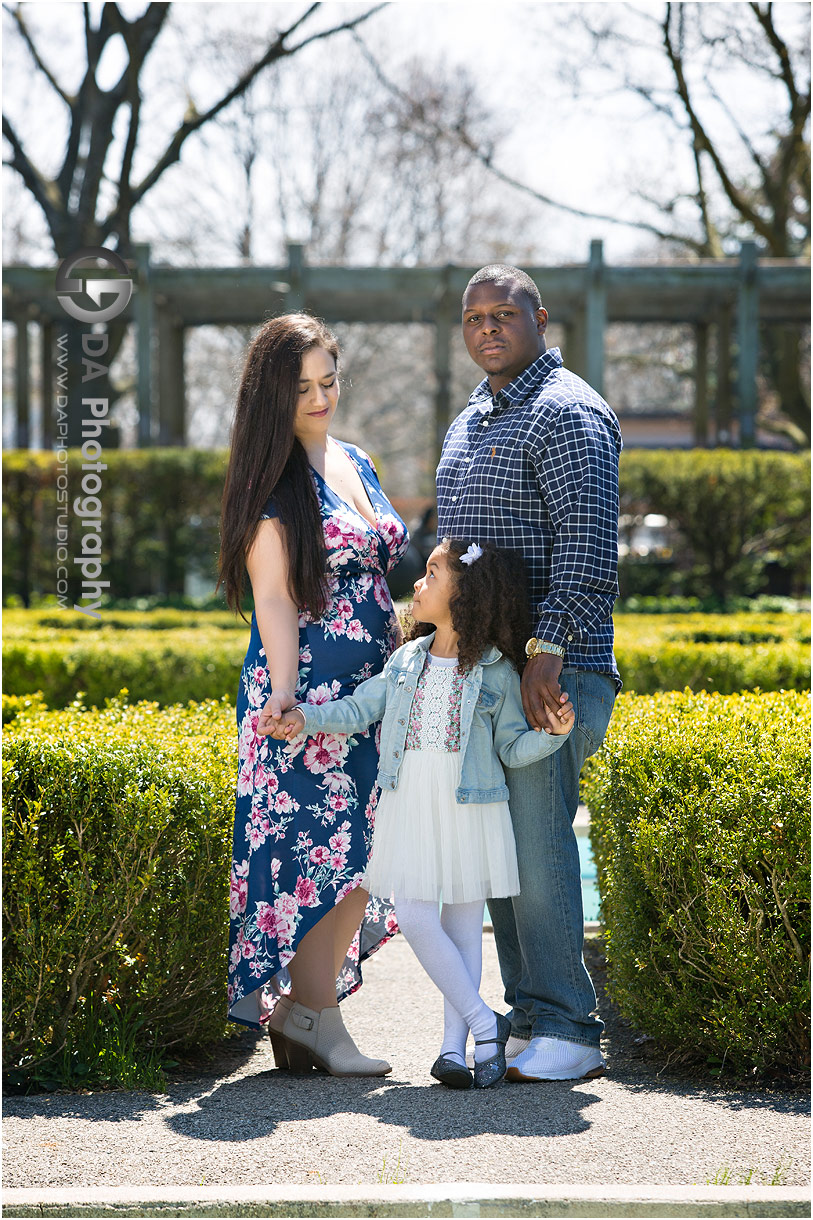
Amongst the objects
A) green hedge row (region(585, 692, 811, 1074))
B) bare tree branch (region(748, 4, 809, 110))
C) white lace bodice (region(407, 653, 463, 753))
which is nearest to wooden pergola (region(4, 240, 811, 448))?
bare tree branch (region(748, 4, 809, 110))

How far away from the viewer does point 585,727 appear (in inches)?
130

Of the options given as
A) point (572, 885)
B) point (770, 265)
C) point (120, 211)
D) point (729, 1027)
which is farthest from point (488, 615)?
point (120, 211)

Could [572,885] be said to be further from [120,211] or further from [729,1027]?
[120,211]

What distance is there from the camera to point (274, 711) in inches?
130

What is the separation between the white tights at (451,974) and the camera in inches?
126

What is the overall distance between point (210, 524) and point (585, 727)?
41.6 feet

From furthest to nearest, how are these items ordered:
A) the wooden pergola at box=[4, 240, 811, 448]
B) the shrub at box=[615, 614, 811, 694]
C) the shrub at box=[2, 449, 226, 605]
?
the wooden pergola at box=[4, 240, 811, 448]
the shrub at box=[2, 449, 226, 605]
the shrub at box=[615, 614, 811, 694]

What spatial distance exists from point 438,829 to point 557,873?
373 millimetres

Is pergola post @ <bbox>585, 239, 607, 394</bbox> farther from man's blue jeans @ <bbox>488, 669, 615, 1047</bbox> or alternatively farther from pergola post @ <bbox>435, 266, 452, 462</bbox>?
man's blue jeans @ <bbox>488, 669, 615, 1047</bbox>

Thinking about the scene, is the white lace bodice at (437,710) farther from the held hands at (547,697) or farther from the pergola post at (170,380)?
the pergola post at (170,380)

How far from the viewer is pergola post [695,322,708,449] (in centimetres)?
1866

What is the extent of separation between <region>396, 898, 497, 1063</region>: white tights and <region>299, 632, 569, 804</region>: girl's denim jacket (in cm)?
33

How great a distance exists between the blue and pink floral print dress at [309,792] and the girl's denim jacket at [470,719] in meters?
0.12

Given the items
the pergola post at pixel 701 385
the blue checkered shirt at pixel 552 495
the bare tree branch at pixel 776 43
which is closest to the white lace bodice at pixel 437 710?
the blue checkered shirt at pixel 552 495
